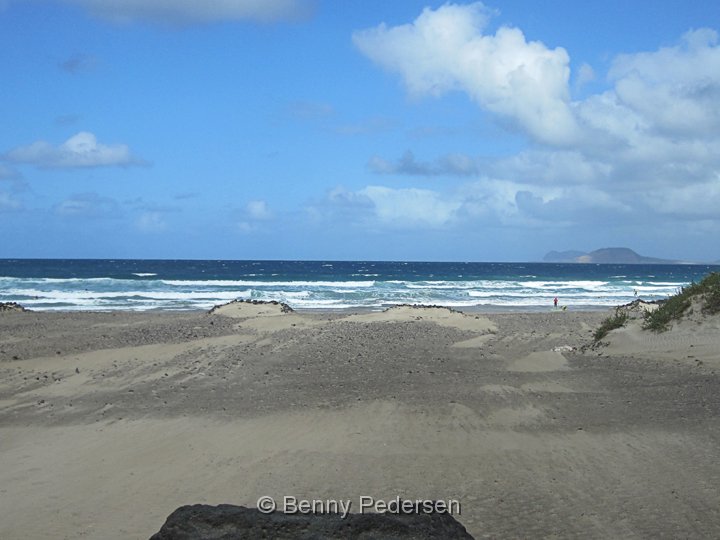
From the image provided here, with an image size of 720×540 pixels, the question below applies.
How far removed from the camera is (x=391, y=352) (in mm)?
13109

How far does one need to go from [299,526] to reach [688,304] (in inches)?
493

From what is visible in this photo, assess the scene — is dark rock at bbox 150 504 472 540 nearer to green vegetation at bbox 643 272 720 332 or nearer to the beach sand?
the beach sand

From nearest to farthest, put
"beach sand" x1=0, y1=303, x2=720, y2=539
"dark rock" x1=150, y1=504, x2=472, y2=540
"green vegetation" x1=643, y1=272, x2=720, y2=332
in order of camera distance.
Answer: "dark rock" x1=150, y1=504, x2=472, y2=540, "beach sand" x1=0, y1=303, x2=720, y2=539, "green vegetation" x1=643, y1=272, x2=720, y2=332

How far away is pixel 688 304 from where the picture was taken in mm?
13312

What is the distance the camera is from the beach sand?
541 cm

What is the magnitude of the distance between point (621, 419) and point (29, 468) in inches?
277

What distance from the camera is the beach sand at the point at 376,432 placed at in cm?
541

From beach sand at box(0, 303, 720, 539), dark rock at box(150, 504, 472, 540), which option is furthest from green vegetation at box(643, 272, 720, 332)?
dark rock at box(150, 504, 472, 540)

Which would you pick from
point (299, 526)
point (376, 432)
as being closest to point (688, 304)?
point (376, 432)

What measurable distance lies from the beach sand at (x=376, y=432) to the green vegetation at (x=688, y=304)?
499 mm

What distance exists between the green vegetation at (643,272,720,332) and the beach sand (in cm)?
50

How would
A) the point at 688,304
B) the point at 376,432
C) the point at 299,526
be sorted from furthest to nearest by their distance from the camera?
the point at 688,304, the point at 376,432, the point at 299,526

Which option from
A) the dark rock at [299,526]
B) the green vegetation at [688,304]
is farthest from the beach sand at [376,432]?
the dark rock at [299,526]

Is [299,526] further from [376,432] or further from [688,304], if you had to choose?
[688,304]
